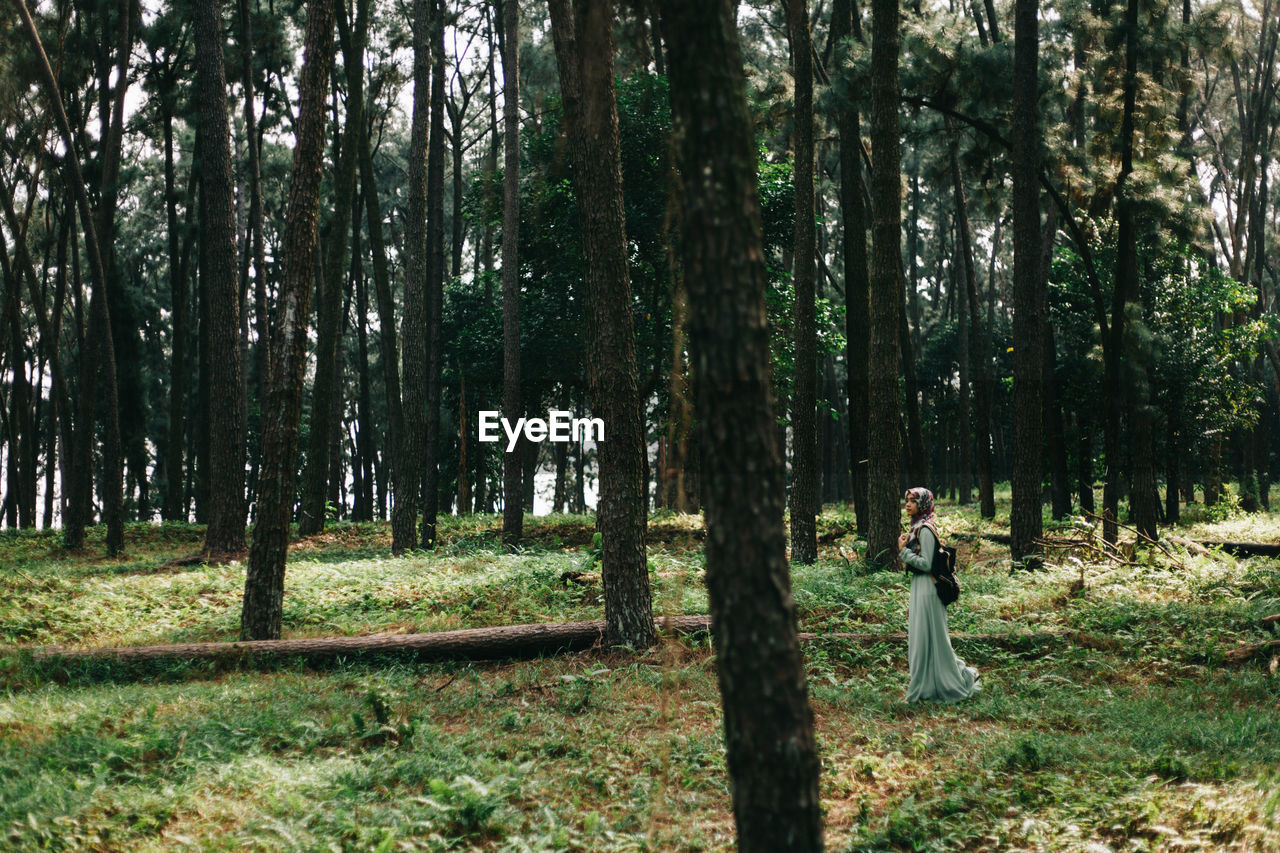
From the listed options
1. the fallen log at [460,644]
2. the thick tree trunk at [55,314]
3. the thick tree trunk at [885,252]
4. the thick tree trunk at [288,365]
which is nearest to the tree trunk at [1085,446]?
the thick tree trunk at [885,252]

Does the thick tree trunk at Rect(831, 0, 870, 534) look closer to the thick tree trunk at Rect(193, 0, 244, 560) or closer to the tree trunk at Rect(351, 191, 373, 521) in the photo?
the thick tree trunk at Rect(193, 0, 244, 560)

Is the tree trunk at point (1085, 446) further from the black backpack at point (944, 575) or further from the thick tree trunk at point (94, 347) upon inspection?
the thick tree trunk at point (94, 347)

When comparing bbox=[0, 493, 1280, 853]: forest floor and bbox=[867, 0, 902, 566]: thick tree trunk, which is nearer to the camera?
bbox=[0, 493, 1280, 853]: forest floor

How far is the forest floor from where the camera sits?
4.81 m

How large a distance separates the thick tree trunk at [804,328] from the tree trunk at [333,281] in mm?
8617

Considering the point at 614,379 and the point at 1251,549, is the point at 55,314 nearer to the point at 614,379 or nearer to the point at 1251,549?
the point at 614,379

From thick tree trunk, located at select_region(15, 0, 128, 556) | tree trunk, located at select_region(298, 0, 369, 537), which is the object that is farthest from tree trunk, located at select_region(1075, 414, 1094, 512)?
thick tree trunk, located at select_region(15, 0, 128, 556)

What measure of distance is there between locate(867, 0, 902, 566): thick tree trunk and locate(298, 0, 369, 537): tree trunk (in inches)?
395

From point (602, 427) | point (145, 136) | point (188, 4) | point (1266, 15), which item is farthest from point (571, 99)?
point (1266, 15)

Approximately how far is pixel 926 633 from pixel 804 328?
7.64 metres

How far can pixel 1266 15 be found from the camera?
89.2 ft

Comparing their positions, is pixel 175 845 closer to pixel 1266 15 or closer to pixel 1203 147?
pixel 1266 15

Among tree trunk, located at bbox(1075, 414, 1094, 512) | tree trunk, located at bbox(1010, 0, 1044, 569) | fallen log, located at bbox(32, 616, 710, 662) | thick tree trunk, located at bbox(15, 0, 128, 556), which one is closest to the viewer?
fallen log, located at bbox(32, 616, 710, 662)

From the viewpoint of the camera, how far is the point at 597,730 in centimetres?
662
